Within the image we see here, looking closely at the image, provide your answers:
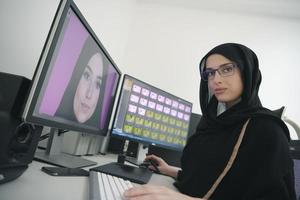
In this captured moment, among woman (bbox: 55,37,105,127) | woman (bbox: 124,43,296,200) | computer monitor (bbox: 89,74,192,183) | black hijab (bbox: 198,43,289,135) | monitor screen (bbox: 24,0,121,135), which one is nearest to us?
monitor screen (bbox: 24,0,121,135)

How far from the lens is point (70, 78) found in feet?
2.51

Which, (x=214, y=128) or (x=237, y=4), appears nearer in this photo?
(x=214, y=128)

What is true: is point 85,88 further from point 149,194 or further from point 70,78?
point 149,194

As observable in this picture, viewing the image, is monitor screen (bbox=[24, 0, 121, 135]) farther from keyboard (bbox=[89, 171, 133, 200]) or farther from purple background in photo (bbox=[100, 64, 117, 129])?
keyboard (bbox=[89, 171, 133, 200])

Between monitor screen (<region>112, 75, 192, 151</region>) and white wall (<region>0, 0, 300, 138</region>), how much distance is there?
654 millimetres

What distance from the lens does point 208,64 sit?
117cm

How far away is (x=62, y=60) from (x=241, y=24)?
6.88 feet

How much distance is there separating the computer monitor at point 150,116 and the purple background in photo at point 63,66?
57cm

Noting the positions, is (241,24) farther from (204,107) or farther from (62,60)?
(62,60)

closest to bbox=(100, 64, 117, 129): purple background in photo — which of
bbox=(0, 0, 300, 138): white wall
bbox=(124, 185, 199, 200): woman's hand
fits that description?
bbox=(124, 185, 199, 200): woman's hand

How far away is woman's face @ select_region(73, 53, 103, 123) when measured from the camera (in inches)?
34.2

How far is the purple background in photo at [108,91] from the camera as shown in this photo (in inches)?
47.1

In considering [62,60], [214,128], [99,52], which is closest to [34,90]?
[62,60]

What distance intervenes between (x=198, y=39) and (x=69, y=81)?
1.79m
